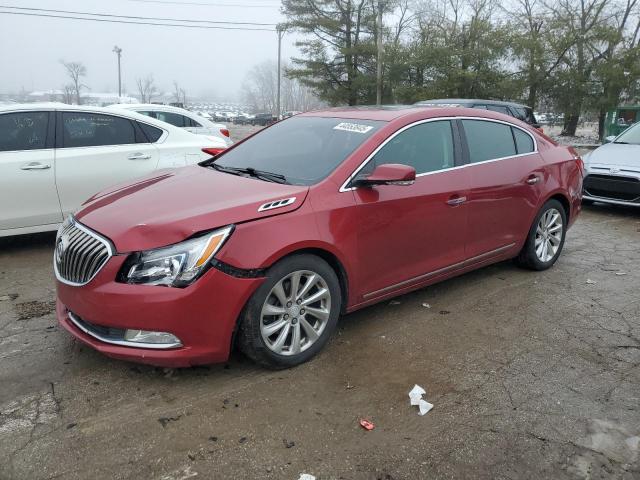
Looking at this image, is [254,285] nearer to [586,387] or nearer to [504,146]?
[586,387]

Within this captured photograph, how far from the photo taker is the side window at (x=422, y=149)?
3.80 m

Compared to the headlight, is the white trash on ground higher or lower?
lower

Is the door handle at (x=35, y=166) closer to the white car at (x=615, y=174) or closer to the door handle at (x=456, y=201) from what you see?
the door handle at (x=456, y=201)

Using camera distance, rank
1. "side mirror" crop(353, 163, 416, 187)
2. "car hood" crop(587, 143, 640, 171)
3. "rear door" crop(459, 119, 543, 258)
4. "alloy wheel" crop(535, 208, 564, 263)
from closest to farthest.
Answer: "side mirror" crop(353, 163, 416, 187)
"rear door" crop(459, 119, 543, 258)
"alloy wheel" crop(535, 208, 564, 263)
"car hood" crop(587, 143, 640, 171)

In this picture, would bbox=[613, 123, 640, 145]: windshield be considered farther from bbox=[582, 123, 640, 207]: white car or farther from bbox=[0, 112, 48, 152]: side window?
bbox=[0, 112, 48, 152]: side window

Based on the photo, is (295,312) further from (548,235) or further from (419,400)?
(548,235)

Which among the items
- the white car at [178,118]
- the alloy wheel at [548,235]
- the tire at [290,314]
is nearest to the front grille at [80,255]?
the tire at [290,314]

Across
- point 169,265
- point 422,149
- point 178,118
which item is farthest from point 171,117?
point 169,265

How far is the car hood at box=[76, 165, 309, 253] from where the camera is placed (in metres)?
2.91

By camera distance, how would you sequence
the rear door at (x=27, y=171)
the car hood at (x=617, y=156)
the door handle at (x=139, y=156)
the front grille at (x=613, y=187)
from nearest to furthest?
1. the rear door at (x=27, y=171)
2. the door handle at (x=139, y=156)
3. the front grille at (x=613, y=187)
4. the car hood at (x=617, y=156)

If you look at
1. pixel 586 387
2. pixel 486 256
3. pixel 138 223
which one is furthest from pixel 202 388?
pixel 486 256

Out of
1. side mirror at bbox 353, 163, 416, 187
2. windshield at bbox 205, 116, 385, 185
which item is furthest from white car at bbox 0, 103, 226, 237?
side mirror at bbox 353, 163, 416, 187

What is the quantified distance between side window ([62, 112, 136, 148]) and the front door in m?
3.51

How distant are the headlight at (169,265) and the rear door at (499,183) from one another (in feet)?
7.59
